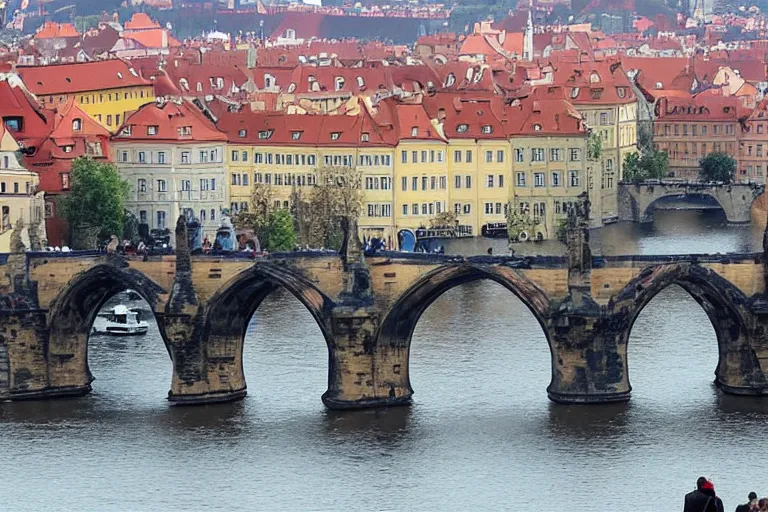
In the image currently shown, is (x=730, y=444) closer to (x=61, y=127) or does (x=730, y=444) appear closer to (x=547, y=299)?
(x=547, y=299)

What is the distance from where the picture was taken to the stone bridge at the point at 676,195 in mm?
145750

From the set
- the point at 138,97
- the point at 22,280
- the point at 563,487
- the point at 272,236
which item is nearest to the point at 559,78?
the point at 138,97

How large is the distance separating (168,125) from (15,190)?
48.2 ft

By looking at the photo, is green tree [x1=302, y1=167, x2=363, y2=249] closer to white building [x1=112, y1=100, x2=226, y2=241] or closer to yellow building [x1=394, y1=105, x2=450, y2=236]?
yellow building [x1=394, y1=105, x2=450, y2=236]

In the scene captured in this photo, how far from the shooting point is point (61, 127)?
125125mm

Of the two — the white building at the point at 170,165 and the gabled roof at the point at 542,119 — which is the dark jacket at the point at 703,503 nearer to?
the white building at the point at 170,165

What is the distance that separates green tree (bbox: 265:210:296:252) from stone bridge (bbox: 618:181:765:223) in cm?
2668

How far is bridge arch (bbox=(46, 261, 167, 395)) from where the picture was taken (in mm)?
90562

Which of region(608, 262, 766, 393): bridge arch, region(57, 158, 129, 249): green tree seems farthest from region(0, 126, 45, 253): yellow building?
region(608, 262, 766, 393): bridge arch

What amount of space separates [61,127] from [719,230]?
30.6 m

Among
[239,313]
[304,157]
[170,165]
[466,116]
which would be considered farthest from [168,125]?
[239,313]

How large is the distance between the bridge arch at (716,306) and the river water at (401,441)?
84cm

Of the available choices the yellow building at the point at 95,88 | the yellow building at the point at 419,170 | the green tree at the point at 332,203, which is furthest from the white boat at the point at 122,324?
the yellow building at the point at 95,88

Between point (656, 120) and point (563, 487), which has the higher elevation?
point (656, 120)
